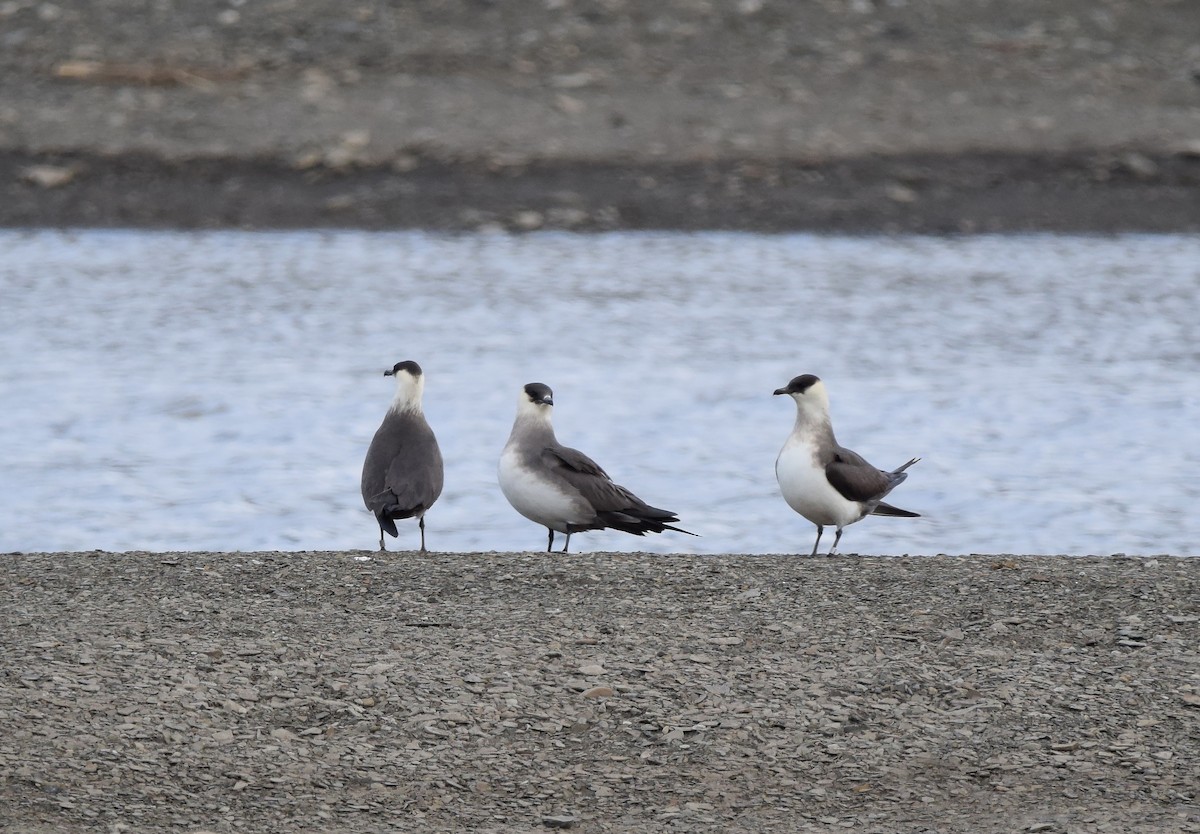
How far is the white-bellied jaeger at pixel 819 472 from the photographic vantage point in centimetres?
735

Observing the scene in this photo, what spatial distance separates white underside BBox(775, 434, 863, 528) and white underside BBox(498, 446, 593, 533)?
0.88 m

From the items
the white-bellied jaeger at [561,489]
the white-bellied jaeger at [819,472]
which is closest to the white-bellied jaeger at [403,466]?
the white-bellied jaeger at [561,489]

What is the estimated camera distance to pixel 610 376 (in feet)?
41.4

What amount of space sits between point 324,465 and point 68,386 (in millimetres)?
2756

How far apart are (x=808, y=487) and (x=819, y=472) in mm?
81

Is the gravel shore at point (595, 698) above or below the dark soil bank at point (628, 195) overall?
above

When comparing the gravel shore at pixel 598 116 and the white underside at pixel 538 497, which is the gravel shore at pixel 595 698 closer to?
the white underside at pixel 538 497

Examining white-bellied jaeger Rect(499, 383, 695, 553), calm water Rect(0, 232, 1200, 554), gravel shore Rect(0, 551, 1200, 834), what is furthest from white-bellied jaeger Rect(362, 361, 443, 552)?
calm water Rect(0, 232, 1200, 554)

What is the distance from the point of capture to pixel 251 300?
601 inches

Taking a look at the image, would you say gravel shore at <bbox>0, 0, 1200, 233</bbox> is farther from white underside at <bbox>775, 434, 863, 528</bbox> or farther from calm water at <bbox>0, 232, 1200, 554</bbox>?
white underside at <bbox>775, 434, 863, 528</bbox>

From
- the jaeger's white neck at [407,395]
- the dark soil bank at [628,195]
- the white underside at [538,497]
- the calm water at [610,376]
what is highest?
the jaeger's white neck at [407,395]

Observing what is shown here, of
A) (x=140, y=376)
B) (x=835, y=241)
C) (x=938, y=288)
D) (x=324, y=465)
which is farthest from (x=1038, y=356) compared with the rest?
(x=140, y=376)

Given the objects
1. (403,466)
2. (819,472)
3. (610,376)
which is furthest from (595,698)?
(610,376)

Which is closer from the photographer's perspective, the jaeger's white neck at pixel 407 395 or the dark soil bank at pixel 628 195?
the jaeger's white neck at pixel 407 395
